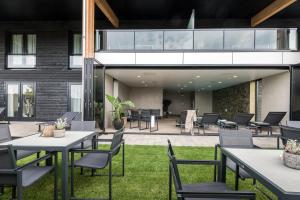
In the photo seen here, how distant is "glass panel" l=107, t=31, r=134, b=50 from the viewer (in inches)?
332

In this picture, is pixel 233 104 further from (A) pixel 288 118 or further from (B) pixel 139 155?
(B) pixel 139 155

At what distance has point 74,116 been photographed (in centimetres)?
834

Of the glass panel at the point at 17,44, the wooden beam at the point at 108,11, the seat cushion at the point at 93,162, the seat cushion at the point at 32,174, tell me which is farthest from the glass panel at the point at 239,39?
the glass panel at the point at 17,44

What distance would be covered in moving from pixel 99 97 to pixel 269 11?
908cm

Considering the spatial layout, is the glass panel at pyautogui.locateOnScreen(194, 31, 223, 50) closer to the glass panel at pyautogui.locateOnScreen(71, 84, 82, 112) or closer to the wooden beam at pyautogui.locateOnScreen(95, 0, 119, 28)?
the wooden beam at pyautogui.locateOnScreen(95, 0, 119, 28)

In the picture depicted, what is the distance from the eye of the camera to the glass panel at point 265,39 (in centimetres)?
812

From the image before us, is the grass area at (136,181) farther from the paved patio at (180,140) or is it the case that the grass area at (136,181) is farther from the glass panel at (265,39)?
the glass panel at (265,39)

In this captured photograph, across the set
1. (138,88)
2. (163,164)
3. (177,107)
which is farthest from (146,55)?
(177,107)

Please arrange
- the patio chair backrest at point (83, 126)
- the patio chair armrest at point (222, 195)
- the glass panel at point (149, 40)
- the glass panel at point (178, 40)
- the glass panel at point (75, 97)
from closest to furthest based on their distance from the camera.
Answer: the patio chair armrest at point (222, 195) < the patio chair backrest at point (83, 126) < the glass panel at point (178, 40) < the glass panel at point (149, 40) < the glass panel at point (75, 97)

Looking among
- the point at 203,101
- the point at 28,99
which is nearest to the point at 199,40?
the point at 28,99

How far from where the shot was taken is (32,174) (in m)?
2.49

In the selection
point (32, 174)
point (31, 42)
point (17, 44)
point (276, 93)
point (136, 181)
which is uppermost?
point (31, 42)

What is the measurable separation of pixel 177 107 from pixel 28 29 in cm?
1735

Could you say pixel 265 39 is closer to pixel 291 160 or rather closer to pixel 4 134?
pixel 291 160
